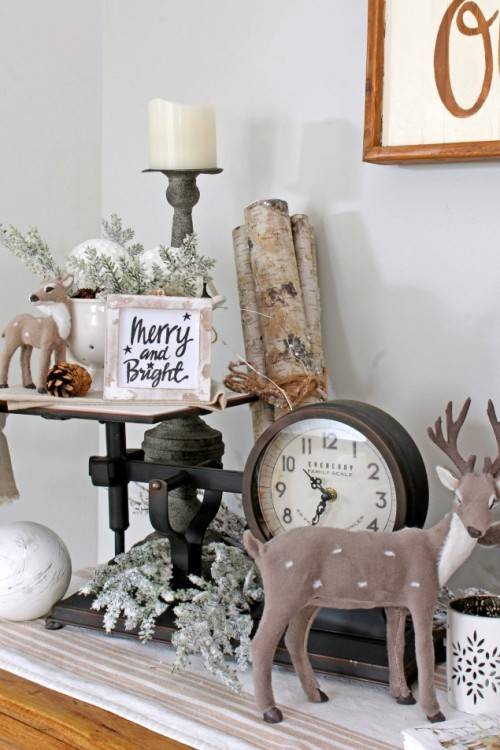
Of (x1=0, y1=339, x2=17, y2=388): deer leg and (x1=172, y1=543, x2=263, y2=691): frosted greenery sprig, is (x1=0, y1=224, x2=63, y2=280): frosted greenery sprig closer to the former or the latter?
(x1=0, y1=339, x2=17, y2=388): deer leg

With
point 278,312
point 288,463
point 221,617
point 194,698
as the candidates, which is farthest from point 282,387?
point 194,698

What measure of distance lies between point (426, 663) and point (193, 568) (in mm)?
331

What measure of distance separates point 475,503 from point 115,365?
0.46 m

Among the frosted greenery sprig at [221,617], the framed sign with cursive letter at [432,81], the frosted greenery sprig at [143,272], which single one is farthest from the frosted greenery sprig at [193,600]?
the framed sign with cursive letter at [432,81]

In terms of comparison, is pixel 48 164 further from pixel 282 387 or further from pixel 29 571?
pixel 29 571

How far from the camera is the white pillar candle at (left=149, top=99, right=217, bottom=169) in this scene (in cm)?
122

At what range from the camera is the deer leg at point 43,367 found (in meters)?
1.14

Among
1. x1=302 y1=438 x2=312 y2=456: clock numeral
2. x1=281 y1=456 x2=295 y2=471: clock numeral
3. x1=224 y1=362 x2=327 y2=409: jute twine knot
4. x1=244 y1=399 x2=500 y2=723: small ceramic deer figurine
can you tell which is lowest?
x1=244 y1=399 x2=500 y2=723: small ceramic deer figurine

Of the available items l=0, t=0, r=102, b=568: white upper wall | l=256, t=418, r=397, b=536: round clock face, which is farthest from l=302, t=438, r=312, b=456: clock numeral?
l=0, t=0, r=102, b=568: white upper wall

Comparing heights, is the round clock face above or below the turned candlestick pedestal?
below

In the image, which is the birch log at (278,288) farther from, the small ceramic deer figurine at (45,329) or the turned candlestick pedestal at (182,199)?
the small ceramic deer figurine at (45,329)

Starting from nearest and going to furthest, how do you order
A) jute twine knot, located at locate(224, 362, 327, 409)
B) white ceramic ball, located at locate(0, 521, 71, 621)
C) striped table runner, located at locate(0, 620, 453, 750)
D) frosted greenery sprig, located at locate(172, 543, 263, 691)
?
1. striped table runner, located at locate(0, 620, 453, 750)
2. frosted greenery sprig, located at locate(172, 543, 263, 691)
3. white ceramic ball, located at locate(0, 521, 71, 621)
4. jute twine knot, located at locate(224, 362, 327, 409)

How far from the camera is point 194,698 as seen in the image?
3.05 ft

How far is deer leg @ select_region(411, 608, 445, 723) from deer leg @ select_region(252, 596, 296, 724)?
12 cm
